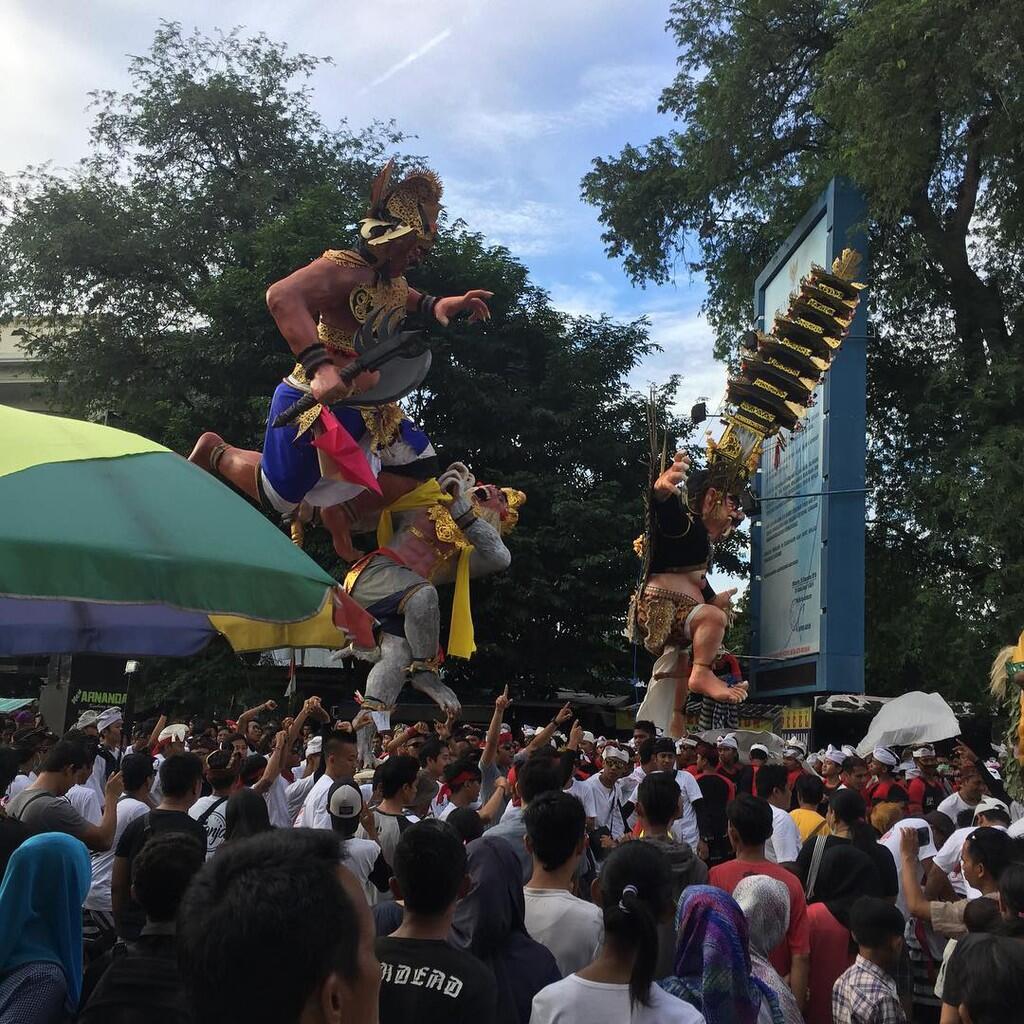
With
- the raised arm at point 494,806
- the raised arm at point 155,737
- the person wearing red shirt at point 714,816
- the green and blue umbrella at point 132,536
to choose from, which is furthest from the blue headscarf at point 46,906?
the raised arm at point 155,737

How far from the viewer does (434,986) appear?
2.95 metres

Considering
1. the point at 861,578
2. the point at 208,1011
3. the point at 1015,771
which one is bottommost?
the point at 208,1011

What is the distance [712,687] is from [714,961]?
32.7 feet

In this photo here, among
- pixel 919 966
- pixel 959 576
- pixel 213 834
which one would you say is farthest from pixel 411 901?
pixel 959 576

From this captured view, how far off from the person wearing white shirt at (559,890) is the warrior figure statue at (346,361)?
23.7ft

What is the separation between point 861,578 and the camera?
49.8 ft

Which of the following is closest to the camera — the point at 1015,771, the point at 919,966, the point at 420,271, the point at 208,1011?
the point at 208,1011

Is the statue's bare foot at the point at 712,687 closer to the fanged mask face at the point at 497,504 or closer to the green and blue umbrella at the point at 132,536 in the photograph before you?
the fanged mask face at the point at 497,504

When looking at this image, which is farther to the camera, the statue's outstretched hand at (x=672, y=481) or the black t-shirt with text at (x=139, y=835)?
the statue's outstretched hand at (x=672, y=481)

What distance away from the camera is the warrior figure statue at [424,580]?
11.7 m

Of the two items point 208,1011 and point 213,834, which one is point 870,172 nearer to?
point 213,834

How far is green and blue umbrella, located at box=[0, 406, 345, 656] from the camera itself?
3559mm

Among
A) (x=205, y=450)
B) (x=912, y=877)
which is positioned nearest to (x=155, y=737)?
(x=205, y=450)

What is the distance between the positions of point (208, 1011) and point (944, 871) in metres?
4.99
